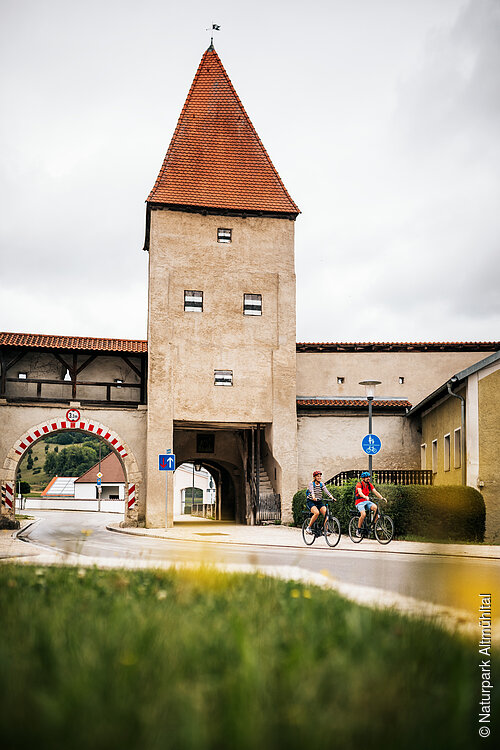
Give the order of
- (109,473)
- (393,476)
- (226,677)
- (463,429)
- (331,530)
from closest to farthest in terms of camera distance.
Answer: (226,677) < (331,530) < (463,429) < (393,476) < (109,473)

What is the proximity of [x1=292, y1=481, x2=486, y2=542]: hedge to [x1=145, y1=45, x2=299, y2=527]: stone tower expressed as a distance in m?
11.1

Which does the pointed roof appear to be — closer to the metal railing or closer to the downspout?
the metal railing

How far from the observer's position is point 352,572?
41.1 ft

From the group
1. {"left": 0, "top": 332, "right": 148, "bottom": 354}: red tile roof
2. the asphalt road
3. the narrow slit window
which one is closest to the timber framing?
{"left": 0, "top": 332, "right": 148, "bottom": 354}: red tile roof

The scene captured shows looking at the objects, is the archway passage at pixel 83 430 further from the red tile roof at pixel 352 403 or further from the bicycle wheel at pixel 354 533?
the bicycle wheel at pixel 354 533

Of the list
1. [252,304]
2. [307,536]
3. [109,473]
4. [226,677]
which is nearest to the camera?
[226,677]

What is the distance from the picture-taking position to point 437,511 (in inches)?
882

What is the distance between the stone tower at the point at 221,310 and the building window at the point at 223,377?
0.04m

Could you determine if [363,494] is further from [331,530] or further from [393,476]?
[393,476]

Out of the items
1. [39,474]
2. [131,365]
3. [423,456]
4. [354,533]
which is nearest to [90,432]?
[131,365]

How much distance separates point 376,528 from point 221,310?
16222 mm

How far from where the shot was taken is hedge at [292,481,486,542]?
883 inches

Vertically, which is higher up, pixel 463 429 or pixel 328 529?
pixel 463 429

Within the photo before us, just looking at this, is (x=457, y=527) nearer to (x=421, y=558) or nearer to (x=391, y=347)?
(x=421, y=558)
